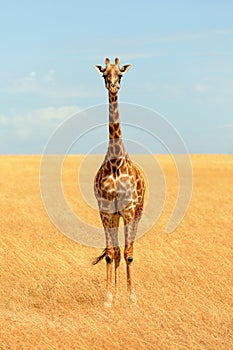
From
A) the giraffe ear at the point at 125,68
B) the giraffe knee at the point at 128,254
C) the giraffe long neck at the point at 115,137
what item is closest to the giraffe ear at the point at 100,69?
the giraffe ear at the point at 125,68

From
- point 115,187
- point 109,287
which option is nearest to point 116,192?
point 115,187

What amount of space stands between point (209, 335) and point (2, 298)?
16.0 feet

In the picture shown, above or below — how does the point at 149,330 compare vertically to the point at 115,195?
below

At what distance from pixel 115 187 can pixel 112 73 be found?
6.89ft

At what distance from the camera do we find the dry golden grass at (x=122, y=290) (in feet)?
29.1

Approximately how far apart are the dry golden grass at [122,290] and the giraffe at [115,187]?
1124 mm

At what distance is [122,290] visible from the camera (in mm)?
12797

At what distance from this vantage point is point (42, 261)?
614 inches

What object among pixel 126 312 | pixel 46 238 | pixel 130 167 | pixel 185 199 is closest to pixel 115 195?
pixel 130 167

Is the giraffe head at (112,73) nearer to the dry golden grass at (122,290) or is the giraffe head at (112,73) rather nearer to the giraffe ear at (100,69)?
the giraffe ear at (100,69)

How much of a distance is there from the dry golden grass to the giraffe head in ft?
13.3

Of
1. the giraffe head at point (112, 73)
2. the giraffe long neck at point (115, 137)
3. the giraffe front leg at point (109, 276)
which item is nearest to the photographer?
the giraffe head at point (112, 73)

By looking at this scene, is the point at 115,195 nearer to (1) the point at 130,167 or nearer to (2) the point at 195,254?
(1) the point at 130,167

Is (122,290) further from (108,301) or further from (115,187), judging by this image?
(115,187)
